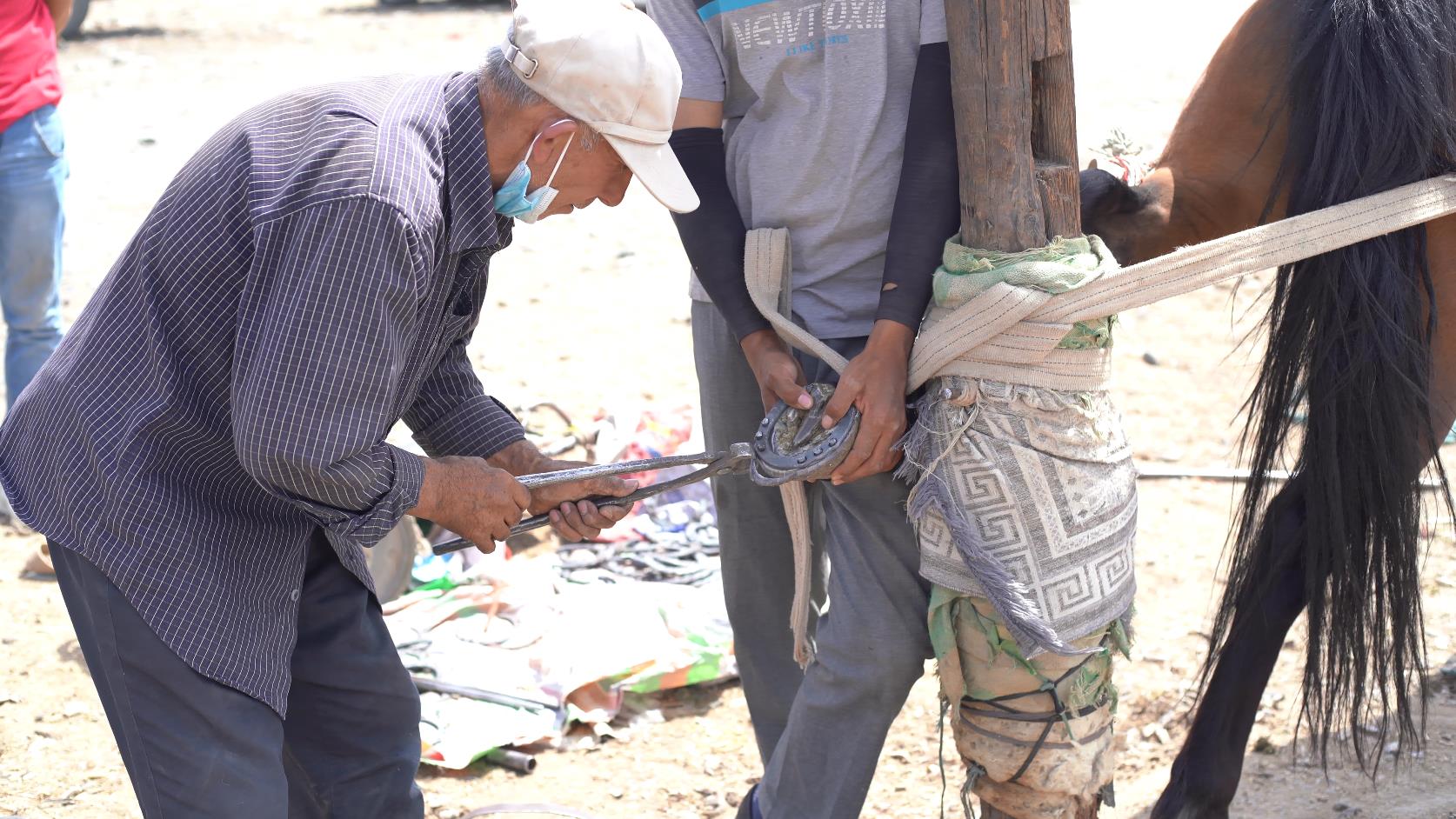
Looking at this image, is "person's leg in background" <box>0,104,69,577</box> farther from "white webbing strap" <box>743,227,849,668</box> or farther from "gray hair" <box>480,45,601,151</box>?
"gray hair" <box>480,45,601,151</box>

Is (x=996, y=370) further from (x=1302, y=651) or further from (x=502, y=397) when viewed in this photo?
(x=502, y=397)

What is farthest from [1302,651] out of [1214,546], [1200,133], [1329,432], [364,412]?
[364,412]

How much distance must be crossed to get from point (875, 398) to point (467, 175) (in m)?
0.70

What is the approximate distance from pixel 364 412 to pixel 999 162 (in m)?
0.98

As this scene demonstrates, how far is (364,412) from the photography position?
60.9 inches

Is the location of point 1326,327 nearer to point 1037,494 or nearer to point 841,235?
point 1037,494

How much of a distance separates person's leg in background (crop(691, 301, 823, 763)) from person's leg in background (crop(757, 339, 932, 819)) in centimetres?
35

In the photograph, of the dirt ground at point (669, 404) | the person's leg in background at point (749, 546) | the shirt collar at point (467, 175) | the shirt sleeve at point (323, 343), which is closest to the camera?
the shirt sleeve at point (323, 343)

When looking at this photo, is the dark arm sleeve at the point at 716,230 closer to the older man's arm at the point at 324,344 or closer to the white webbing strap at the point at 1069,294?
the white webbing strap at the point at 1069,294

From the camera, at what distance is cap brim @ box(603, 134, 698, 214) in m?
1.67

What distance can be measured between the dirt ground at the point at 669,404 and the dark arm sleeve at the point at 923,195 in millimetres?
520

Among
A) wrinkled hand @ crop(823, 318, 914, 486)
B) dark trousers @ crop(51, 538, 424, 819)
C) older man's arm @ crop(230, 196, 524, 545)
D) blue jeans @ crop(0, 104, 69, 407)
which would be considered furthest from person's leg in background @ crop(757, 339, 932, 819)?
blue jeans @ crop(0, 104, 69, 407)

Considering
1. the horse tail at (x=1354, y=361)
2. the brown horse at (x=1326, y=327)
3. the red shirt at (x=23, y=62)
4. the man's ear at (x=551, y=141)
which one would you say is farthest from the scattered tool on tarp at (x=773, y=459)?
the red shirt at (x=23, y=62)

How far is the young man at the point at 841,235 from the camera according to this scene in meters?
1.96
